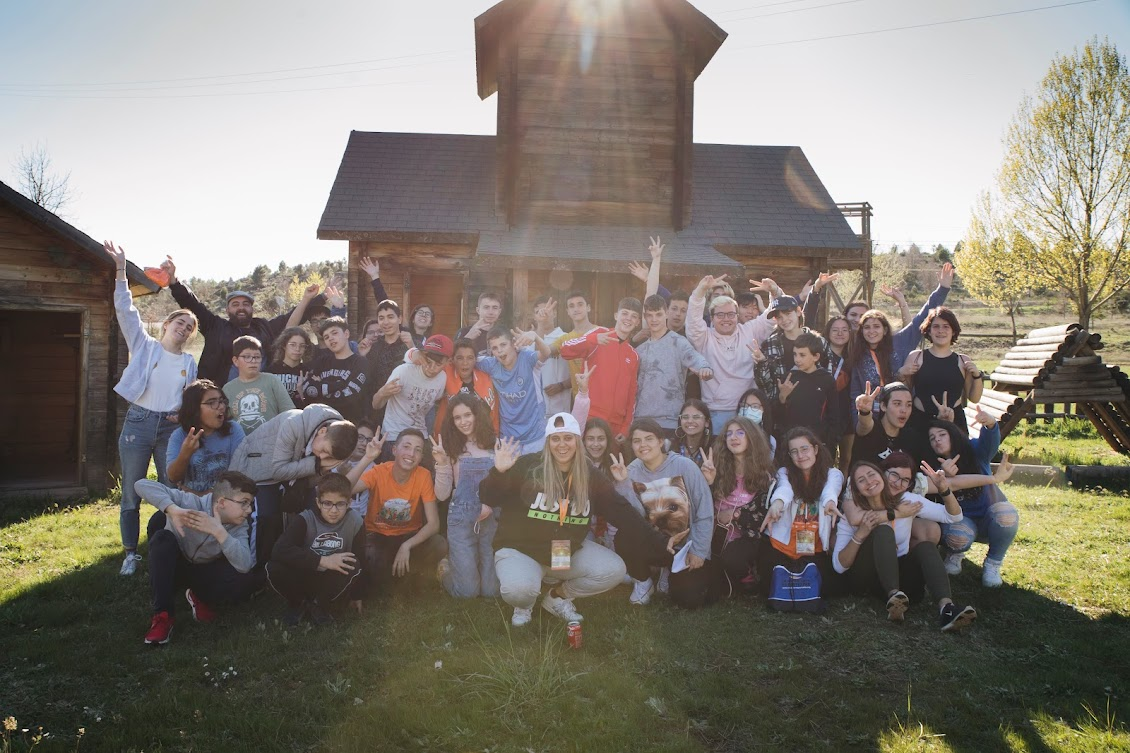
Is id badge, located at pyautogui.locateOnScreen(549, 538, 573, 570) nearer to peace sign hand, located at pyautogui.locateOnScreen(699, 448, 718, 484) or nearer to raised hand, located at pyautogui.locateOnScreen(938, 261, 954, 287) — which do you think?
peace sign hand, located at pyautogui.locateOnScreen(699, 448, 718, 484)

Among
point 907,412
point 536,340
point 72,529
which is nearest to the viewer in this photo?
point 907,412

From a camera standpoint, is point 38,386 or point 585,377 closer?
point 585,377

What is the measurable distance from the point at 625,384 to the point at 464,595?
80.1 inches

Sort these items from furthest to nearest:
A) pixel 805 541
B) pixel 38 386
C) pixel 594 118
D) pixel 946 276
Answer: pixel 38 386 < pixel 594 118 < pixel 946 276 < pixel 805 541

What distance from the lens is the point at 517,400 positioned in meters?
5.57

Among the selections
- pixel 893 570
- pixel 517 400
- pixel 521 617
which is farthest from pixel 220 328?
pixel 893 570

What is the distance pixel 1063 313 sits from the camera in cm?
3656

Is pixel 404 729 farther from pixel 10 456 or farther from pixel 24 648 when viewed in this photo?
pixel 10 456

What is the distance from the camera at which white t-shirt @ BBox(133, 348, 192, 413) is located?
17.8ft

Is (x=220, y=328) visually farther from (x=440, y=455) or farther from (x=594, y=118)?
Result: (x=594, y=118)

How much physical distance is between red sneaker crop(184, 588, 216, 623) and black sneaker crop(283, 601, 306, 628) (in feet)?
1.47

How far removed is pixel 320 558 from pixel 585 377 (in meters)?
2.30

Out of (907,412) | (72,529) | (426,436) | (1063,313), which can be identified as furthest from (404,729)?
(1063,313)

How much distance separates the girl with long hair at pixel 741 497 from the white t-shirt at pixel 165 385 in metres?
4.15
